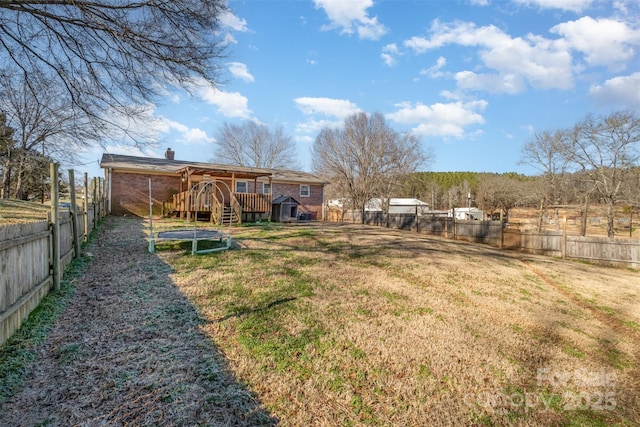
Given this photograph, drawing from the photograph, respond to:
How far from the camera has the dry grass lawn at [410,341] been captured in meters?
3.23

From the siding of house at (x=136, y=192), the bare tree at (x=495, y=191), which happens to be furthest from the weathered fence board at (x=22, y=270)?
the bare tree at (x=495, y=191)

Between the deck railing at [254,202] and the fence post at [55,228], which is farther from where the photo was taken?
the deck railing at [254,202]

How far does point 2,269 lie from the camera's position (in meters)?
3.19

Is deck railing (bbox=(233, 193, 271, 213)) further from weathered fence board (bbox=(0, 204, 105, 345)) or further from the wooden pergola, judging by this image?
weathered fence board (bbox=(0, 204, 105, 345))

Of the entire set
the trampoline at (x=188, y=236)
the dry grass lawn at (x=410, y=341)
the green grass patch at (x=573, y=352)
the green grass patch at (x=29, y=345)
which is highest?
the trampoline at (x=188, y=236)

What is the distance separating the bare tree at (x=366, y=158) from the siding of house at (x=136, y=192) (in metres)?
15.9

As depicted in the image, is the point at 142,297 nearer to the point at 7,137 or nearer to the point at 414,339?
the point at 414,339

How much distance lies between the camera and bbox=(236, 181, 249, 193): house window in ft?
67.2

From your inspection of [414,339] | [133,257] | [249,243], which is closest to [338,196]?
[249,243]

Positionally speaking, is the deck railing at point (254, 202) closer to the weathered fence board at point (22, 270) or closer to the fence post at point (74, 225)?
the fence post at point (74, 225)

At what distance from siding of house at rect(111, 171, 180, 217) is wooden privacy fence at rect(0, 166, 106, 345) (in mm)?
12228

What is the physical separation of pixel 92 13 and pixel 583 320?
10.1 metres

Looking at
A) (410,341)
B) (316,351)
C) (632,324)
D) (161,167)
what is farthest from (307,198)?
(316,351)

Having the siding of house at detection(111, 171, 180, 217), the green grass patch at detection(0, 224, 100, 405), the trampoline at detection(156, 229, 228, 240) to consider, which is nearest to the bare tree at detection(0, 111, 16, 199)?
the siding of house at detection(111, 171, 180, 217)
